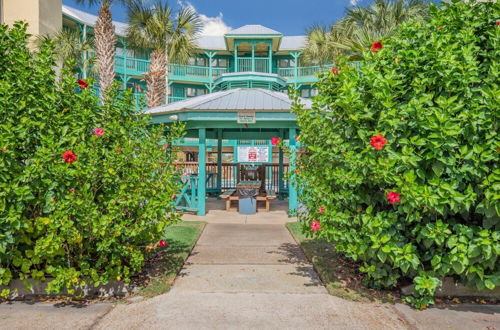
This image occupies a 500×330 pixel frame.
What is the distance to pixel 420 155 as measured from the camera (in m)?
3.69

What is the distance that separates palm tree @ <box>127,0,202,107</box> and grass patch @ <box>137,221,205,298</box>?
12.7 m

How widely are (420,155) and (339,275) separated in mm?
2188

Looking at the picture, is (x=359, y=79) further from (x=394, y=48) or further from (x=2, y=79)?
(x=2, y=79)

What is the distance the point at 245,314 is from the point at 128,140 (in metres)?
2.67

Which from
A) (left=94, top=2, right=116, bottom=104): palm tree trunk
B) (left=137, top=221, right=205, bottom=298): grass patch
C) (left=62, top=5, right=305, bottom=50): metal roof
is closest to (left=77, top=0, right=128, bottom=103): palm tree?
(left=94, top=2, right=116, bottom=104): palm tree trunk

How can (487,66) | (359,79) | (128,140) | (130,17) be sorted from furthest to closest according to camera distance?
(130,17)
(128,140)
(359,79)
(487,66)

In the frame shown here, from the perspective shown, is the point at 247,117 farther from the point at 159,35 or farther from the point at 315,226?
the point at 159,35

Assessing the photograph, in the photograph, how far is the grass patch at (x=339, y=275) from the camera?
4.26 meters

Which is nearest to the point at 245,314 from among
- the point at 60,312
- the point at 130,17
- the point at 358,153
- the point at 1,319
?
the point at 60,312

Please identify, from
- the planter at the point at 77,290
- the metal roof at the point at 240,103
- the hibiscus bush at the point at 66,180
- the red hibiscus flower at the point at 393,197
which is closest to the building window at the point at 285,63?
the metal roof at the point at 240,103

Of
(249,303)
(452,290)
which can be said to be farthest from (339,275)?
(249,303)

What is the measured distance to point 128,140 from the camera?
4.56 meters

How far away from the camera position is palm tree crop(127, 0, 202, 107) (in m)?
18.2

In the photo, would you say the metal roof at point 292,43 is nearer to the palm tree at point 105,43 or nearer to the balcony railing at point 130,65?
the balcony railing at point 130,65
